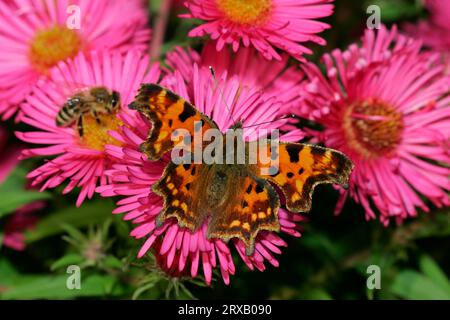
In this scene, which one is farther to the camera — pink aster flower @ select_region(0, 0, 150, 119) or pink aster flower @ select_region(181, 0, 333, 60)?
pink aster flower @ select_region(0, 0, 150, 119)

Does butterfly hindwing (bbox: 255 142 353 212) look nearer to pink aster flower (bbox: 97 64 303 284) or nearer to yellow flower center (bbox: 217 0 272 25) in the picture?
pink aster flower (bbox: 97 64 303 284)

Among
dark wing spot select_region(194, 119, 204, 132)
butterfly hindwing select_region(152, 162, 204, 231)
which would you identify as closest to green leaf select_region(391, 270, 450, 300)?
butterfly hindwing select_region(152, 162, 204, 231)

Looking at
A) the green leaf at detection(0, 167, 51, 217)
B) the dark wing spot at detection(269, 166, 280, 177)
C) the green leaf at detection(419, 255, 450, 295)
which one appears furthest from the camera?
the green leaf at detection(419, 255, 450, 295)

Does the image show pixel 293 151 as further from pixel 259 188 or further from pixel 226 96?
pixel 226 96

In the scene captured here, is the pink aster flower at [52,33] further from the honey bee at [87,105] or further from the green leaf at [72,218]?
the green leaf at [72,218]

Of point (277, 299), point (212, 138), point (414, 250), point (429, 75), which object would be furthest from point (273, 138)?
point (414, 250)

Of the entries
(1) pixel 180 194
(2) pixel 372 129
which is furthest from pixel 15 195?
(2) pixel 372 129
